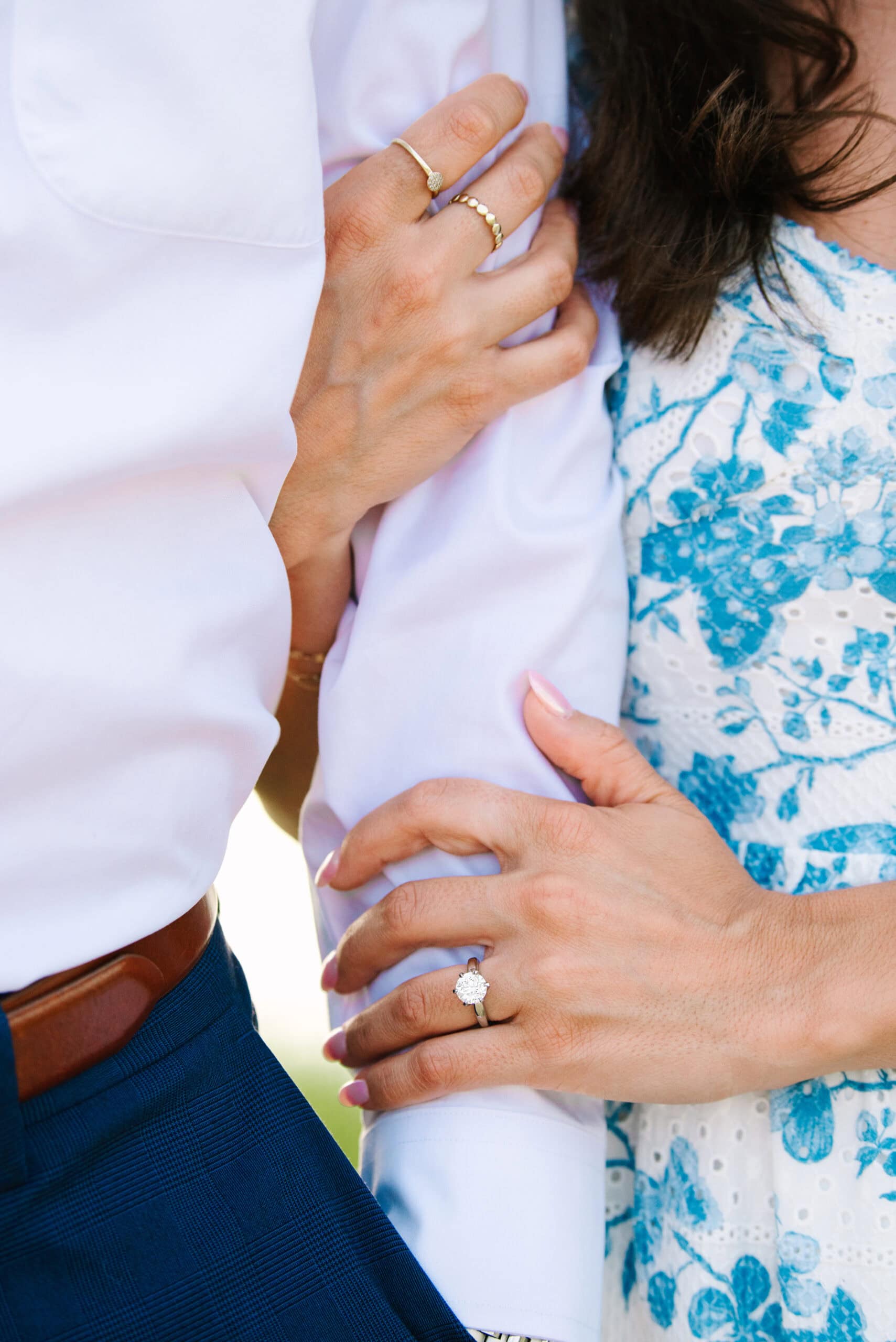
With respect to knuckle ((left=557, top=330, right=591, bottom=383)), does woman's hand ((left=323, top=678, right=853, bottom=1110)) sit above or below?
below

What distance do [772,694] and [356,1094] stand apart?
0.49 m

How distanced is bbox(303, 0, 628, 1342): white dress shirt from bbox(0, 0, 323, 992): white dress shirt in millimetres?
198

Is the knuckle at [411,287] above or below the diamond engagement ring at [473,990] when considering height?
above

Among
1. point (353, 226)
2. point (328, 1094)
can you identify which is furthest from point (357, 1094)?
point (328, 1094)

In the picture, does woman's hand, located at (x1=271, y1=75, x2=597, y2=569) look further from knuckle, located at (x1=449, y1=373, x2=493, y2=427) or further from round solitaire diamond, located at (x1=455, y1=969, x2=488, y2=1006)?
round solitaire diamond, located at (x1=455, y1=969, x2=488, y2=1006)

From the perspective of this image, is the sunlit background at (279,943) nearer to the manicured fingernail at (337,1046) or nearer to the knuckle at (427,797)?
the manicured fingernail at (337,1046)

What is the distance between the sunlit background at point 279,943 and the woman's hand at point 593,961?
10.8 ft

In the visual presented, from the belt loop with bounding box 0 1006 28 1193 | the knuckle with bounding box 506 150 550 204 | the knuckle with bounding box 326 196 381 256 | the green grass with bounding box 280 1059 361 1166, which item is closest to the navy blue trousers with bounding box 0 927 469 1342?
the belt loop with bounding box 0 1006 28 1193

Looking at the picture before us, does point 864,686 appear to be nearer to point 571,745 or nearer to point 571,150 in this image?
point 571,745

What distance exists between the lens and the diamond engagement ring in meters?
0.84

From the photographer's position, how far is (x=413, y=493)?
982 mm

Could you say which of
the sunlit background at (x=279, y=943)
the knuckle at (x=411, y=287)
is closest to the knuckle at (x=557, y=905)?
the knuckle at (x=411, y=287)

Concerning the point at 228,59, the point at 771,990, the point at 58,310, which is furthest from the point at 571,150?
the point at 771,990

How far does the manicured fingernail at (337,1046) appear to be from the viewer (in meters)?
0.94
